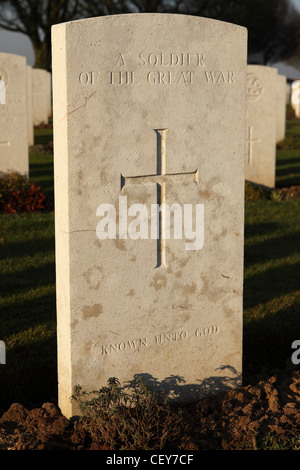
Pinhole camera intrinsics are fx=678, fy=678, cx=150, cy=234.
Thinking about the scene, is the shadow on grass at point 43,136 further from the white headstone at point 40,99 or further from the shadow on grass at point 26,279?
the shadow on grass at point 26,279

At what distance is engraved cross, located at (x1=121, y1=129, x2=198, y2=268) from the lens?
11.6 feet

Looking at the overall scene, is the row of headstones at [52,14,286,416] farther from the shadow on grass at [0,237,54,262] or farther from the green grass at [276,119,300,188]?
the green grass at [276,119,300,188]

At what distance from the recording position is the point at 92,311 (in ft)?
11.4

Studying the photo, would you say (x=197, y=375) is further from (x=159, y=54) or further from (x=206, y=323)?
(x=159, y=54)

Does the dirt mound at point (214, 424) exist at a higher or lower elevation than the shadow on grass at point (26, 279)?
lower

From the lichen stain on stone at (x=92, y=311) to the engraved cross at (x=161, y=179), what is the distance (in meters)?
0.40

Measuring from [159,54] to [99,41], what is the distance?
343 mm

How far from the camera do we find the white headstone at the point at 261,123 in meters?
10.3

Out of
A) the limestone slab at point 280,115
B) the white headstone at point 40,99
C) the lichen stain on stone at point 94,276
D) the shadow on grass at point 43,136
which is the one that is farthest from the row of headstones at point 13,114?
the white headstone at point 40,99

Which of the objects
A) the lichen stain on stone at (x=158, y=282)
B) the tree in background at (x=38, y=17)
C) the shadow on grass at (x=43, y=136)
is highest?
the tree in background at (x=38, y=17)

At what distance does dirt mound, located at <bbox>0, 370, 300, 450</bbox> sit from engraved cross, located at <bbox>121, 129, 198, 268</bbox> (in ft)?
2.76

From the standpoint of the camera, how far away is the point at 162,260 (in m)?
3.66

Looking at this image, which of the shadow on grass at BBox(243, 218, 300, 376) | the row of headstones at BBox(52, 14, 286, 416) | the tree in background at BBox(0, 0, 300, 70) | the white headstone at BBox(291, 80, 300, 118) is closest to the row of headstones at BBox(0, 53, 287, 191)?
the shadow on grass at BBox(243, 218, 300, 376)
